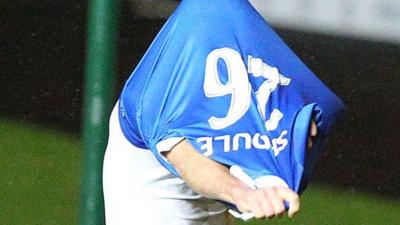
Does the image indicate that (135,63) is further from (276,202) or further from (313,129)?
(276,202)

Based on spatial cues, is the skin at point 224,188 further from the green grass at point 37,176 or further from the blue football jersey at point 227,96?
the green grass at point 37,176

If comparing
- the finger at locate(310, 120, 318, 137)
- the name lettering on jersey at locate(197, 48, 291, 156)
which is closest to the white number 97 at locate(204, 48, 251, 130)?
the name lettering on jersey at locate(197, 48, 291, 156)

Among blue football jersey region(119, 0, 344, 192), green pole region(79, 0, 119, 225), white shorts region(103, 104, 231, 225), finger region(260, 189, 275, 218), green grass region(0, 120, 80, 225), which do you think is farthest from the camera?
green grass region(0, 120, 80, 225)

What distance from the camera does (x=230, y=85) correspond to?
186 cm

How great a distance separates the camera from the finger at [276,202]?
1656 millimetres

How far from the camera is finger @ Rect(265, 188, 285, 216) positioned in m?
1.66

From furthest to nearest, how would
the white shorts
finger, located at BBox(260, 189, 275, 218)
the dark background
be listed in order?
the dark background < the white shorts < finger, located at BBox(260, 189, 275, 218)

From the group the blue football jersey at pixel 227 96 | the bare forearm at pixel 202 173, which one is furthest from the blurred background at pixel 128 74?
the bare forearm at pixel 202 173

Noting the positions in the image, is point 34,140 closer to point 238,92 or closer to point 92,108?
point 92,108

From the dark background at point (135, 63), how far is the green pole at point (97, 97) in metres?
0.92

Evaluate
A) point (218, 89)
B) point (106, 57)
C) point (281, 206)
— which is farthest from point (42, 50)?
point (281, 206)

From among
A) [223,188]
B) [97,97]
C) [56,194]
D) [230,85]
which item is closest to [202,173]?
[223,188]

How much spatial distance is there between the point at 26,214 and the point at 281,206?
1900 millimetres

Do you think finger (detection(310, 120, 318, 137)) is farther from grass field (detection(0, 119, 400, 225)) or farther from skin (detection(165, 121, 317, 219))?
grass field (detection(0, 119, 400, 225))
